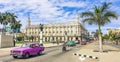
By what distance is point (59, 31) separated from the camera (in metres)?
170

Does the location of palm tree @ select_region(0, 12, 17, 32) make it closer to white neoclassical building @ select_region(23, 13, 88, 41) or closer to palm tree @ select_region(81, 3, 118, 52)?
white neoclassical building @ select_region(23, 13, 88, 41)

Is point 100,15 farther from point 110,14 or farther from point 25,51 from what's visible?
point 25,51

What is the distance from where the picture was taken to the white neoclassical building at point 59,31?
16143 cm

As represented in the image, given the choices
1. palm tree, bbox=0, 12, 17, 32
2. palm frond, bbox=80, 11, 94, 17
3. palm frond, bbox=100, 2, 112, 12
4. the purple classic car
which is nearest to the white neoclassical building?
palm tree, bbox=0, 12, 17, 32

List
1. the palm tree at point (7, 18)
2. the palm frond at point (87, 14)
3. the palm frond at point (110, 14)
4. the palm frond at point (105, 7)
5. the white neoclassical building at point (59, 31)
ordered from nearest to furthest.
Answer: the palm frond at point (110, 14), the palm frond at point (105, 7), the palm frond at point (87, 14), the palm tree at point (7, 18), the white neoclassical building at point (59, 31)

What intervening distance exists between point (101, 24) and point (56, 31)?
139 meters

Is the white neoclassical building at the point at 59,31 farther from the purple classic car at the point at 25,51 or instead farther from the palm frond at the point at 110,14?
the purple classic car at the point at 25,51

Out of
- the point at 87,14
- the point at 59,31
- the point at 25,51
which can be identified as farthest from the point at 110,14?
the point at 59,31

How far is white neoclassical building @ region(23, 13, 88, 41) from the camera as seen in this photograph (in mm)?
161425

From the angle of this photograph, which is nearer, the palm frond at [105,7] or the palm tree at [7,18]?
the palm frond at [105,7]

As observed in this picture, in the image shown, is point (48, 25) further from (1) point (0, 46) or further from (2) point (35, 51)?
(2) point (35, 51)

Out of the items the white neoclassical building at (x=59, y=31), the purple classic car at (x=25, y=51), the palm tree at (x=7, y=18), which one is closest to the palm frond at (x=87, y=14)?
the purple classic car at (x=25, y=51)

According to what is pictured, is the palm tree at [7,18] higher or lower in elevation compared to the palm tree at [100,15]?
higher

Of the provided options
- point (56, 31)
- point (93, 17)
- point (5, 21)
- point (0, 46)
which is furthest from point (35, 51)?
point (56, 31)
